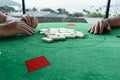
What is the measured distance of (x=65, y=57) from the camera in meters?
0.91

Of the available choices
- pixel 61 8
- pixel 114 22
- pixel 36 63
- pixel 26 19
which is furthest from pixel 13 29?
pixel 61 8

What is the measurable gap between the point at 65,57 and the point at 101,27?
2.14 feet

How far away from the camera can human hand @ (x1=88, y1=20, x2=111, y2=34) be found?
1.41m

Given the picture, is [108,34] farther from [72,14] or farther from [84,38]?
[72,14]

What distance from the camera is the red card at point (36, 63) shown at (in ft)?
2.60

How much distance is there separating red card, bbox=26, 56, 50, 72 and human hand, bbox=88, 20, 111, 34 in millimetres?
662

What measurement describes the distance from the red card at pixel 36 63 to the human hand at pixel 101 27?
662 millimetres

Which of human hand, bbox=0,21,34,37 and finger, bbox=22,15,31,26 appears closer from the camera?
human hand, bbox=0,21,34,37

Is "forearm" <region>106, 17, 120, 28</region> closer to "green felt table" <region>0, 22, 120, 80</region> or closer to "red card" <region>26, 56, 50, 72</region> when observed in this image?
"green felt table" <region>0, 22, 120, 80</region>

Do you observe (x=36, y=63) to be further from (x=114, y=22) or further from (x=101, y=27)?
(x=114, y=22)

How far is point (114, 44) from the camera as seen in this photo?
1.14m

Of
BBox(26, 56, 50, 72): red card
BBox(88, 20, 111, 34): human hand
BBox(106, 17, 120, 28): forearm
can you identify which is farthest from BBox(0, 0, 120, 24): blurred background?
BBox(26, 56, 50, 72): red card

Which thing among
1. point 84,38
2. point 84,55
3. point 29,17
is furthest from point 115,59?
point 29,17

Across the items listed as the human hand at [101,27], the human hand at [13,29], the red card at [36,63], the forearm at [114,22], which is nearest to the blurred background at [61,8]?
the forearm at [114,22]
